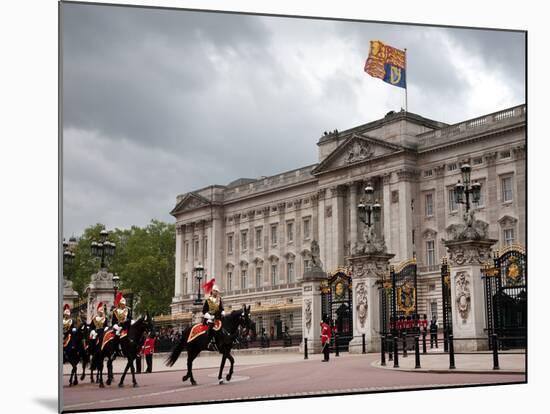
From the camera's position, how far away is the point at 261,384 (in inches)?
663

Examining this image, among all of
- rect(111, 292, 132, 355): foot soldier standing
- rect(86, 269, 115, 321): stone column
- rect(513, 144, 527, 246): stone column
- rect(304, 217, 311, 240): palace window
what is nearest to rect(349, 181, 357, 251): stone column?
rect(304, 217, 311, 240): palace window

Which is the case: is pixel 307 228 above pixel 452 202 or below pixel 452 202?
below

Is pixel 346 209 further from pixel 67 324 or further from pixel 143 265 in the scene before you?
pixel 67 324

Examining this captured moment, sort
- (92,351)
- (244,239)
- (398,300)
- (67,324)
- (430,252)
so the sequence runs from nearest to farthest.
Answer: (67,324), (92,351), (398,300), (430,252), (244,239)

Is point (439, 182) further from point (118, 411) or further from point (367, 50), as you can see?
point (118, 411)

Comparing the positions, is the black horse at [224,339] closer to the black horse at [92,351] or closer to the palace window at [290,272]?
the black horse at [92,351]

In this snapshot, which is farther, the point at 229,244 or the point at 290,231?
the point at 229,244

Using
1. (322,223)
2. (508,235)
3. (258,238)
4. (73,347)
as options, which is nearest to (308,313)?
(73,347)

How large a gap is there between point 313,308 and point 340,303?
3.55 ft

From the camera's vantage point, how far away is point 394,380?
56.2 feet

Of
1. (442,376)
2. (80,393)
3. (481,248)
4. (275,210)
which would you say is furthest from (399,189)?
(80,393)

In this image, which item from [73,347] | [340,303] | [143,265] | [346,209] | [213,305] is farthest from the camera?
[346,209]

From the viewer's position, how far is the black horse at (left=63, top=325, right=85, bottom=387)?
692 inches

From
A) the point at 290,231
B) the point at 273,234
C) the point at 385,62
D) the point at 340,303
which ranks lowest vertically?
the point at 340,303
